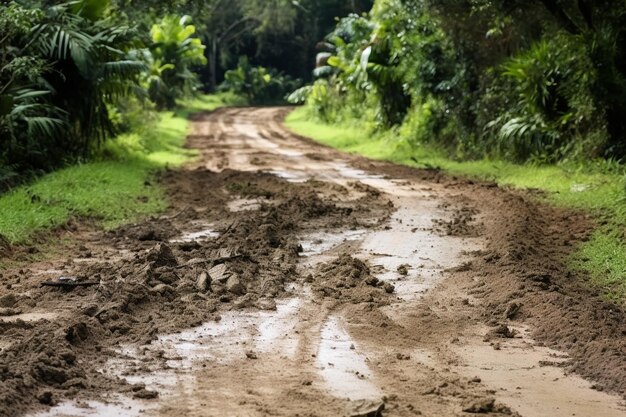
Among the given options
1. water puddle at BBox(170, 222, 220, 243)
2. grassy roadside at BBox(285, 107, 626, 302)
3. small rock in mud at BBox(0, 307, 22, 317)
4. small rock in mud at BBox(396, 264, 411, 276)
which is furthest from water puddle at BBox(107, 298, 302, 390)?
water puddle at BBox(170, 222, 220, 243)

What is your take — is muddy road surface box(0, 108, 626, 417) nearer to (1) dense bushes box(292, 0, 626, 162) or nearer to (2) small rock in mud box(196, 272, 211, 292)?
(2) small rock in mud box(196, 272, 211, 292)

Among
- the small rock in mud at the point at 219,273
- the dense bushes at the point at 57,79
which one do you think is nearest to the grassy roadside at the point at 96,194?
the dense bushes at the point at 57,79

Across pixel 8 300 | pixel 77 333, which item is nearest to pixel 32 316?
pixel 8 300

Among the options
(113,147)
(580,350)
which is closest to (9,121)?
(113,147)

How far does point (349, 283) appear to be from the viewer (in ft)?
25.1

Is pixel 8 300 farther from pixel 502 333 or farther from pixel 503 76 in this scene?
pixel 503 76

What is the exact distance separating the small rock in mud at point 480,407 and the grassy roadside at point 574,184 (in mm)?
2877

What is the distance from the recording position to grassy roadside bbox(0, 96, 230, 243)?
10.2 m

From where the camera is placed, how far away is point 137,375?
5.17 meters

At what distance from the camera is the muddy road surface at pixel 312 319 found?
4914 mm

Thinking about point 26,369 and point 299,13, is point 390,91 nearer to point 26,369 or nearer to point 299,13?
point 26,369

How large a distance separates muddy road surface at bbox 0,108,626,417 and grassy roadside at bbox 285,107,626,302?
0.91ft

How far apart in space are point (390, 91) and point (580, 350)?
774 inches

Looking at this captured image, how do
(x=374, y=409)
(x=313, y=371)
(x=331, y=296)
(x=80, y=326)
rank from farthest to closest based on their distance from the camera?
1. (x=331, y=296)
2. (x=80, y=326)
3. (x=313, y=371)
4. (x=374, y=409)
